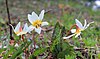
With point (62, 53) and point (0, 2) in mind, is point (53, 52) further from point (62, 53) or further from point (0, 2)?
point (0, 2)

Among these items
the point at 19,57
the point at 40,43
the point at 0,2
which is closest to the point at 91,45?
the point at 40,43

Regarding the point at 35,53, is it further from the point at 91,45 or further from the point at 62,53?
the point at 91,45

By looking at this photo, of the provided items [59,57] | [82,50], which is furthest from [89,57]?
[59,57]

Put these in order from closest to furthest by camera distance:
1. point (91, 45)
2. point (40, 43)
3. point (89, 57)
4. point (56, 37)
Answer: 1. point (56, 37)
2. point (89, 57)
3. point (91, 45)
4. point (40, 43)

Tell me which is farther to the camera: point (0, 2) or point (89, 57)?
point (0, 2)

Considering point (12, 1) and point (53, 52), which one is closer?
point (53, 52)

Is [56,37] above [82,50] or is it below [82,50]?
above

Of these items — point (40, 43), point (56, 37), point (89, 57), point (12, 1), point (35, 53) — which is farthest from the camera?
point (12, 1)

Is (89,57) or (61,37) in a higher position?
(61,37)

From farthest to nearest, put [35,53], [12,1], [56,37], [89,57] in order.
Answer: [12,1] < [89,57] < [56,37] < [35,53]
